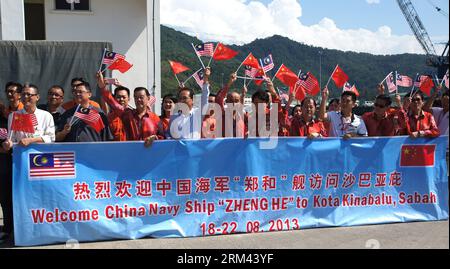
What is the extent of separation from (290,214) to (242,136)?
42.0 inches

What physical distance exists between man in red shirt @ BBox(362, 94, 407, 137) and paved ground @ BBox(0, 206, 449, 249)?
1234mm

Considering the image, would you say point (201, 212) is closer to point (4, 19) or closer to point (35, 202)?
point (35, 202)

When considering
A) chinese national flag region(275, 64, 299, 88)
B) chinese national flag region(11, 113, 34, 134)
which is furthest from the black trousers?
chinese national flag region(275, 64, 299, 88)

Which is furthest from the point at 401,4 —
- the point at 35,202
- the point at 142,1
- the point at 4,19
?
the point at 35,202

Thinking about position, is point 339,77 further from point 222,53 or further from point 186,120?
point 186,120

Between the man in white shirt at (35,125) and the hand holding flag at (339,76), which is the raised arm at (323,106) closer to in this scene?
the hand holding flag at (339,76)

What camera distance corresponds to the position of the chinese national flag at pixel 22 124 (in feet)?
13.6

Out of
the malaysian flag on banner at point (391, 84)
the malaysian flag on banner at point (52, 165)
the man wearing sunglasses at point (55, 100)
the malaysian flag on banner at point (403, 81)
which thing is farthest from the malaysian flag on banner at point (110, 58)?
the malaysian flag on banner at point (403, 81)

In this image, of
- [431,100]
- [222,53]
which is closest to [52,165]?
[222,53]

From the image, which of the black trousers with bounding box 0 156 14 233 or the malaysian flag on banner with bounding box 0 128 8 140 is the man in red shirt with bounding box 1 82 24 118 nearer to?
the malaysian flag on banner with bounding box 0 128 8 140

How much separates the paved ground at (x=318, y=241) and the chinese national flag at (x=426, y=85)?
8.68 feet

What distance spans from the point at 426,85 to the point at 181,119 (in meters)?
4.34

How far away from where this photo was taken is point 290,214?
4699mm

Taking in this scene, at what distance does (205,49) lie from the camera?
566cm
